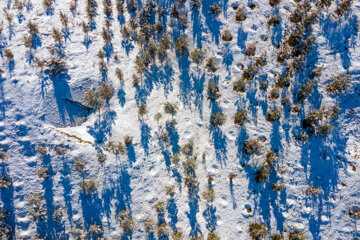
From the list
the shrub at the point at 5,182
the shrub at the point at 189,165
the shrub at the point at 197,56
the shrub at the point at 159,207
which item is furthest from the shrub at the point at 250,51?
the shrub at the point at 5,182

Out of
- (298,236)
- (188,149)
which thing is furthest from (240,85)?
(298,236)

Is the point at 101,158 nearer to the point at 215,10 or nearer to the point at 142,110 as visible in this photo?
the point at 142,110

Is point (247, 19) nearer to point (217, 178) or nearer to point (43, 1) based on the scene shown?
point (217, 178)

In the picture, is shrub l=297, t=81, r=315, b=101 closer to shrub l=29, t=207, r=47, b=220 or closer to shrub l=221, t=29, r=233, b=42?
shrub l=221, t=29, r=233, b=42

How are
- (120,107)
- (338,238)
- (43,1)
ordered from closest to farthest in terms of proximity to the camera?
(338,238) < (120,107) < (43,1)

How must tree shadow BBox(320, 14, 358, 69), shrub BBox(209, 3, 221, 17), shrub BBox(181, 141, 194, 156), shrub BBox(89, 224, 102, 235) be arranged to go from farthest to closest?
1. shrub BBox(209, 3, 221, 17)
2. tree shadow BBox(320, 14, 358, 69)
3. shrub BBox(181, 141, 194, 156)
4. shrub BBox(89, 224, 102, 235)

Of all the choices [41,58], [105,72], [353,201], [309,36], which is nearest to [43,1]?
[41,58]

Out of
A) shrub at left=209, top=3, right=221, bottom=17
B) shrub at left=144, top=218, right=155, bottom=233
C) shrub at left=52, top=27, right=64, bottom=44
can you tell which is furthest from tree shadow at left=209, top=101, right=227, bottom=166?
shrub at left=52, top=27, right=64, bottom=44
